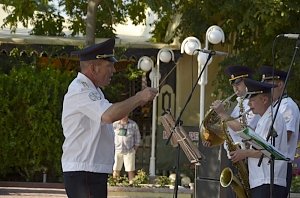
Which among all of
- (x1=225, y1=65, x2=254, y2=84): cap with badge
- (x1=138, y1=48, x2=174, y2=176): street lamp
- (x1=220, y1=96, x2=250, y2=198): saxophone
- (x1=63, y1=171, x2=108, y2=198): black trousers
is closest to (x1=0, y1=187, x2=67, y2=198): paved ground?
(x1=138, y1=48, x2=174, y2=176): street lamp

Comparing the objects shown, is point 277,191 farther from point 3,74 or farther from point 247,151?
point 3,74

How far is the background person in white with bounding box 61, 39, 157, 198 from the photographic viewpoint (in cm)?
543

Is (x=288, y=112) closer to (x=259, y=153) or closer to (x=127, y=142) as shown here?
(x=259, y=153)

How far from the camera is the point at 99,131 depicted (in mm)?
5453

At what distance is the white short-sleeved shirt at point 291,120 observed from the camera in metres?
6.65

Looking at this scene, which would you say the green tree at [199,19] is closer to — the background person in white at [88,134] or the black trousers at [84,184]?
the background person in white at [88,134]

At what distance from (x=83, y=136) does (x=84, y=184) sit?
32 centimetres

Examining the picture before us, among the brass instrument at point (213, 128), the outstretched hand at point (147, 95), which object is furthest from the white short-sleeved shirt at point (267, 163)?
the outstretched hand at point (147, 95)

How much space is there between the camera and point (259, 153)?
6168 millimetres

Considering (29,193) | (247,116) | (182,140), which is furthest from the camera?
(29,193)

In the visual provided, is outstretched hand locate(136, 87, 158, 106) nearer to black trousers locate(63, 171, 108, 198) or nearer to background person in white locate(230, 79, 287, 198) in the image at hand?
black trousers locate(63, 171, 108, 198)

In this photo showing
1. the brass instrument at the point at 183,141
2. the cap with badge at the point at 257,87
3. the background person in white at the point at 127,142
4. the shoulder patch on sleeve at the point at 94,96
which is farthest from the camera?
the background person in white at the point at 127,142

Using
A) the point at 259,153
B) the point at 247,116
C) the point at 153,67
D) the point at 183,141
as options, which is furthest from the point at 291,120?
the point at 153,67

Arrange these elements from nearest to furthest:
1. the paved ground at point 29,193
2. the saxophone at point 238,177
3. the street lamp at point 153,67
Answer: the saxophone at point 238,177, the paved ground at point 29,193, the street lamp at point 153,67
